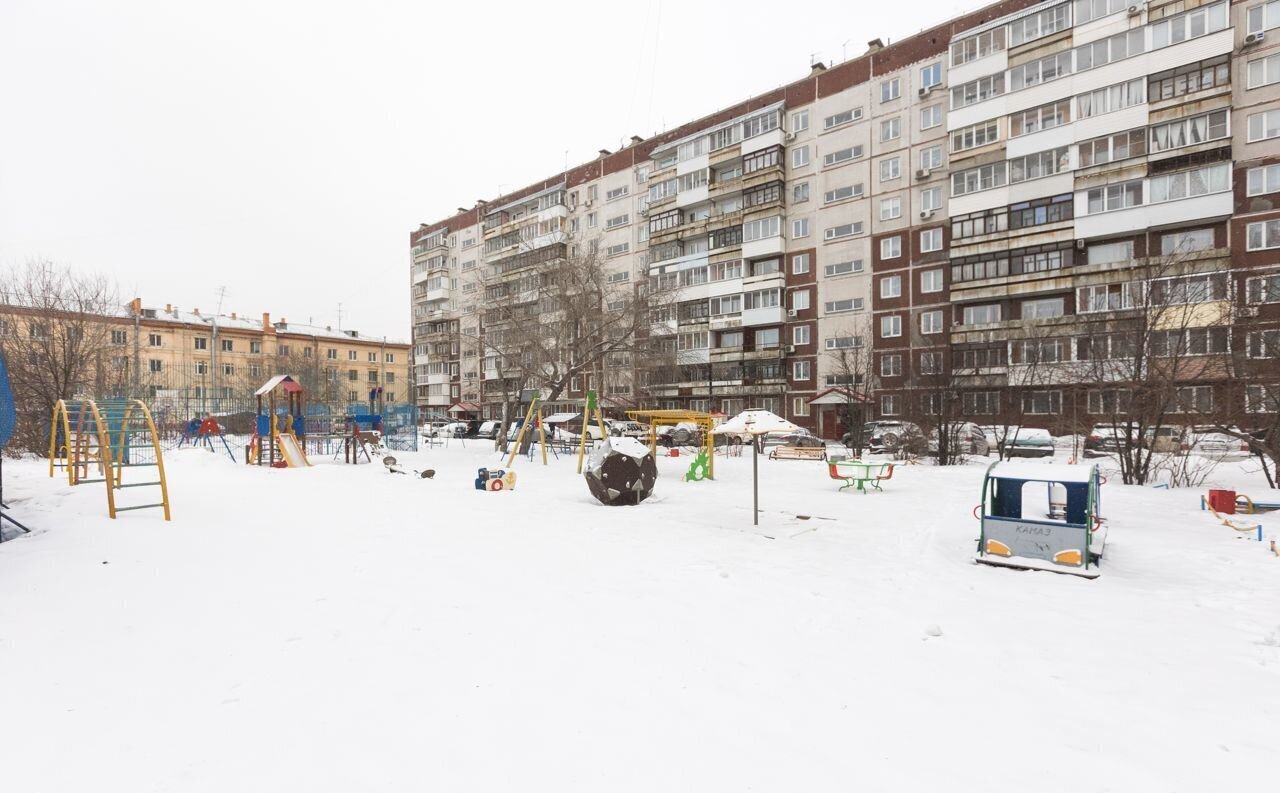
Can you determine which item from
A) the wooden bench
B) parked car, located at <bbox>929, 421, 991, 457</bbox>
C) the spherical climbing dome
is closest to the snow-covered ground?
the spherical climbing dome

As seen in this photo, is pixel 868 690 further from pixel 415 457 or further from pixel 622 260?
pixel 622 260

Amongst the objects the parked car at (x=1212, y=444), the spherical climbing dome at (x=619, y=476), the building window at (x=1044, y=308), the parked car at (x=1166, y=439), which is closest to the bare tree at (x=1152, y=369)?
the parked car at (x=1166, y=439)

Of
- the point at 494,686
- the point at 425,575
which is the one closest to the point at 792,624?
the point at 494,686

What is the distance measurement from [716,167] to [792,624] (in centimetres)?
4979

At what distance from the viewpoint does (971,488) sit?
16312 millimetres

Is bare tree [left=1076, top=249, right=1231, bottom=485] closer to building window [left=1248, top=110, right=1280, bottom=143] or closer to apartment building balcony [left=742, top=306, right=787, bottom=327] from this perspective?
building window [left=1248, top=110, right=1280, bottom=143]

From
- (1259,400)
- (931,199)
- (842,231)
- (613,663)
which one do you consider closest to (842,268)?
(842,231)

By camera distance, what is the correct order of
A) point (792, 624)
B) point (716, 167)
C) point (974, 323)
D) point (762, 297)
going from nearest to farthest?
point (792, 624), point (974, 323), point (762, 297), point (716, 167)

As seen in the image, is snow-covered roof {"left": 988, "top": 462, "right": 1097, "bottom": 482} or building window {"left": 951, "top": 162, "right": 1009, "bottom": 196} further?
building window {"left": 951, "top": 162, "right": 1009, "bottom": 196}

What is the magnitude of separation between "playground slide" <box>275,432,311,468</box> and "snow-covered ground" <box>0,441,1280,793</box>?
1133 centimetres

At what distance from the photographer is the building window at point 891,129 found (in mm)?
40906

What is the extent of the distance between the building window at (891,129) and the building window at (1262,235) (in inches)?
774

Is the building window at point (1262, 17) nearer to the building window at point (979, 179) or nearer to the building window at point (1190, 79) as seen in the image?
the building window at point (1190, 79)

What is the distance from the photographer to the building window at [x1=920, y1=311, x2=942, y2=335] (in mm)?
39344
